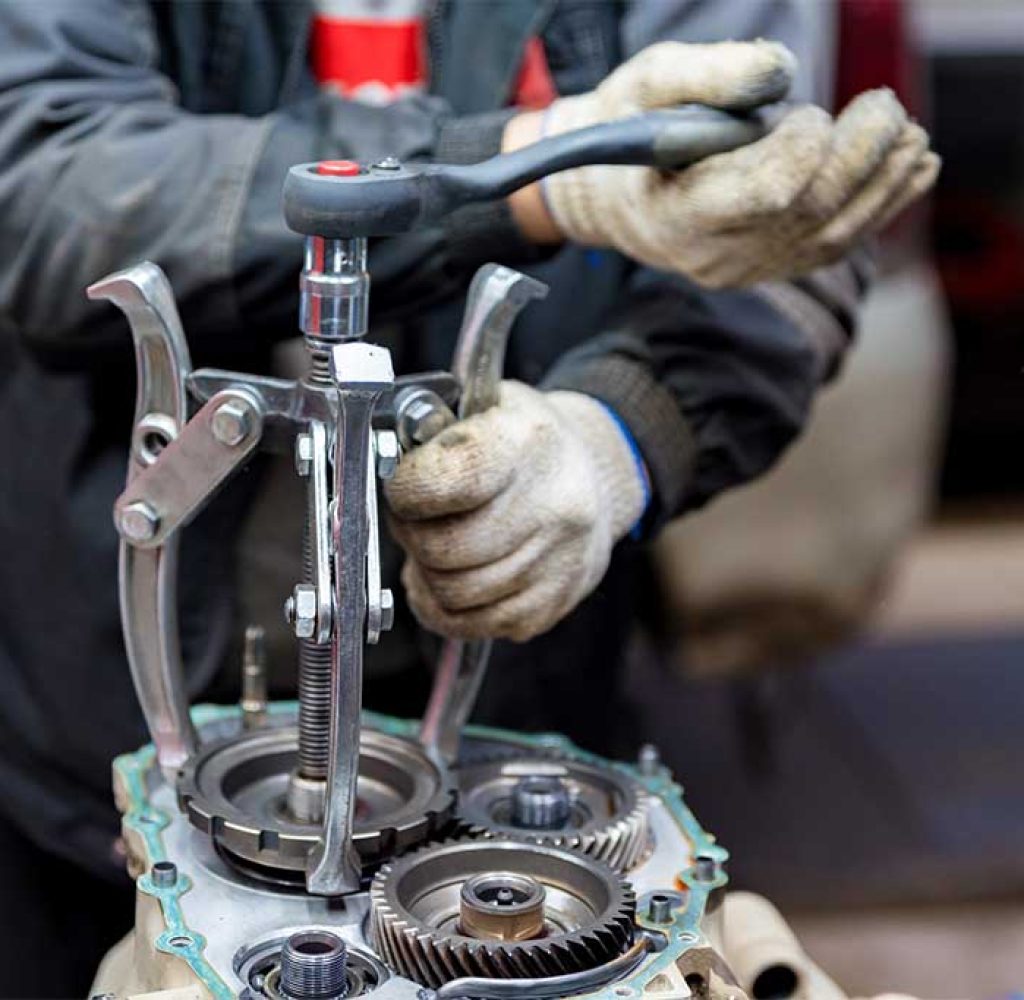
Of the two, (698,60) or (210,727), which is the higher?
(698,60)

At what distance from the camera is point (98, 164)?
6.11 feet

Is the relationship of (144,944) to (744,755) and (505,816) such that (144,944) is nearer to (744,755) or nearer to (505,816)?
(505,816)

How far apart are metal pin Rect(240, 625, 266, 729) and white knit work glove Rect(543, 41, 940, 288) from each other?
50 cm

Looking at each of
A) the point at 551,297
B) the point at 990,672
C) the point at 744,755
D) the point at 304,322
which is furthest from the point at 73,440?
the point at 990,672

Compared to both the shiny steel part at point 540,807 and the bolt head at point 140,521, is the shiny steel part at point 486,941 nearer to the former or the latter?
the shiny steel part at point 540,807

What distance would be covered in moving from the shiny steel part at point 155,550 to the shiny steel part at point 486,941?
0.89 feet

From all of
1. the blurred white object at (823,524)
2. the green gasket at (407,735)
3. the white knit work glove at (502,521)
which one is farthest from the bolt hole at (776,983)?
the blurred white object at (823,524)

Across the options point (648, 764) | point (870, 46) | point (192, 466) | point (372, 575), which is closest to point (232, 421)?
point (192, 466)

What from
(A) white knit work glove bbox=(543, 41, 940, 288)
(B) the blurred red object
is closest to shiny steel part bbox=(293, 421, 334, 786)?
(A) white knit work glove bbox=(543, 41, 940, 288)

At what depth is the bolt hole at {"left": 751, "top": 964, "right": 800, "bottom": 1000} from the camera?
4.92 ft

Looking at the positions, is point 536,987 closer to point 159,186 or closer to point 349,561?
point 349,561

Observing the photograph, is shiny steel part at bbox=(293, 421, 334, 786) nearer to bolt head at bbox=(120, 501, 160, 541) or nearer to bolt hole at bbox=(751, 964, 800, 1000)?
bolt head at bbox=(120, 501, 160, 541)

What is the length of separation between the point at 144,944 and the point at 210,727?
0.89ft

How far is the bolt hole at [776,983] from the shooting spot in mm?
1500
